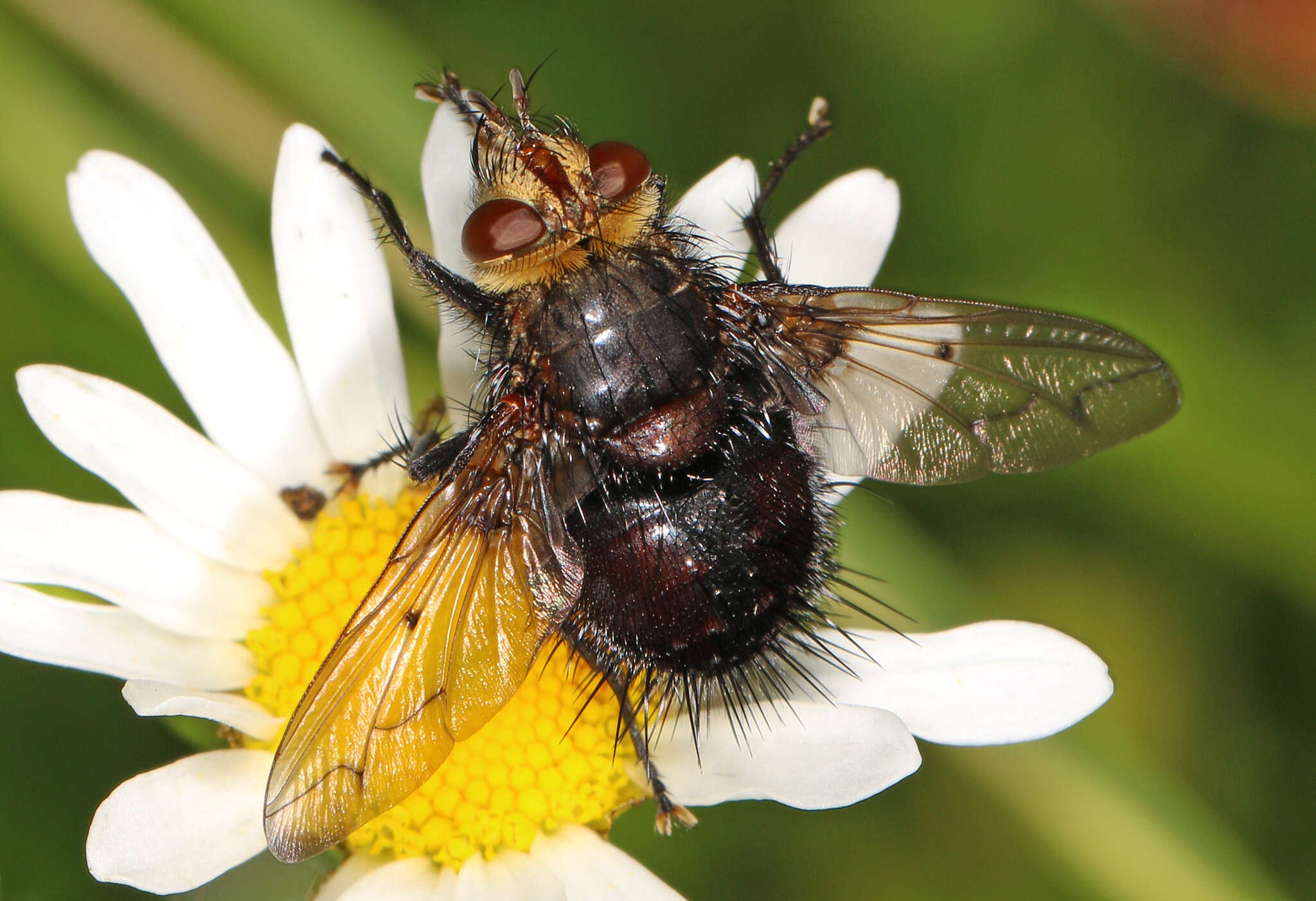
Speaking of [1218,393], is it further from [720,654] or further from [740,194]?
[720,654]

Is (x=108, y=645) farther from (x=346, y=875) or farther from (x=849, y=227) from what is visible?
(x=849, y=227)

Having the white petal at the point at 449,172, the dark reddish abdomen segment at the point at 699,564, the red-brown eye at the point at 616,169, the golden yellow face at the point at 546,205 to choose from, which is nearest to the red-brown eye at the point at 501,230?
the golden yellow face at the point at 546,205

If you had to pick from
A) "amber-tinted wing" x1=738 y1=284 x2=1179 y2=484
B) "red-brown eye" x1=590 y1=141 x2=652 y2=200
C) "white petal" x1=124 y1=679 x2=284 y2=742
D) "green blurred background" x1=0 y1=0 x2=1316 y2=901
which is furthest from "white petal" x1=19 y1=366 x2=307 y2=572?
"amber-tinted wing" x1=738 y1=284 x2=1179 y2=484

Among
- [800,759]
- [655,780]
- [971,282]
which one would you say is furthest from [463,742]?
[971,282]

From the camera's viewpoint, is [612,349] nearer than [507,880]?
Yes

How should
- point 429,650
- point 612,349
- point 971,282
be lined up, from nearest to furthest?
point 429,650 < point 612,349 < point 971,282

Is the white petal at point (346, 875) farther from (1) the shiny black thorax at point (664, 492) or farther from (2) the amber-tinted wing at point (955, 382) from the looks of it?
(2) the amber-tinted wing at point (955, 382)

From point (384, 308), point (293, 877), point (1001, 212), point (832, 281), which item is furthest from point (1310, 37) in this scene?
point (293, 877)
